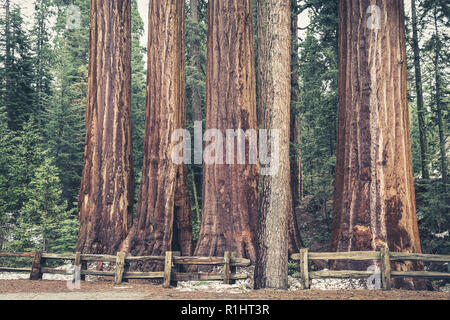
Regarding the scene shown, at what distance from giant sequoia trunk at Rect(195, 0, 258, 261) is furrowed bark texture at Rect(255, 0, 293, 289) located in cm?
206

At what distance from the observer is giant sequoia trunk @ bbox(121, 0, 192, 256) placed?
1208cm

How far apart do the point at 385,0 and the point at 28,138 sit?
1541cm

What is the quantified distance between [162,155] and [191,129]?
11414mm

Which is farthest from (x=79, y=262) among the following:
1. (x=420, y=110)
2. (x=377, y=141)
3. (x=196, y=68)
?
(x=196, y=68)

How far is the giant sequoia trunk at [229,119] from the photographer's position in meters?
11.8

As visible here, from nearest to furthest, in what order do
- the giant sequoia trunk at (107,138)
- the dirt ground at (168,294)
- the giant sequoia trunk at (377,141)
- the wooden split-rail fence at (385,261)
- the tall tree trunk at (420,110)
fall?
1. the dirt ground at (168,294)
2. the wooden split-rail fence at (385,261)
3. the giant sequoia trunk at (377,141)
4. the giant sequoia trunk at (107,138)
5. the tall tree trunk at (420,110)

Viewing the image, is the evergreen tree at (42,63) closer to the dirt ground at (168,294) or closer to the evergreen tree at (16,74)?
the evergreen tree at (16,74)

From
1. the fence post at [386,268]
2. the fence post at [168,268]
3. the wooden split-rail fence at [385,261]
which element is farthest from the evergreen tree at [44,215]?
the fence post at [386,268]

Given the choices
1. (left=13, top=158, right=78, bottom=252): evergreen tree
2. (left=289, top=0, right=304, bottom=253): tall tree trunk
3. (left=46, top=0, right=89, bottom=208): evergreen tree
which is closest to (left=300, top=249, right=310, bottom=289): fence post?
(left=289, top=0, right=304, bottom=253): tall tree trunk

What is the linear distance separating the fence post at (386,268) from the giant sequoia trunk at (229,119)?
336 centimetres

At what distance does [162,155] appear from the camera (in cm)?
1231

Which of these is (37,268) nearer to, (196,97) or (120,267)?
(120,267)

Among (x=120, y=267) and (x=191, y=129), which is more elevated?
(x=191, y=129)

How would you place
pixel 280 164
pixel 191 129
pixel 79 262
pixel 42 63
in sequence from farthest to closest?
pixel 42 63
pixel 191 129
pixel 79 262
pixel 280 164
